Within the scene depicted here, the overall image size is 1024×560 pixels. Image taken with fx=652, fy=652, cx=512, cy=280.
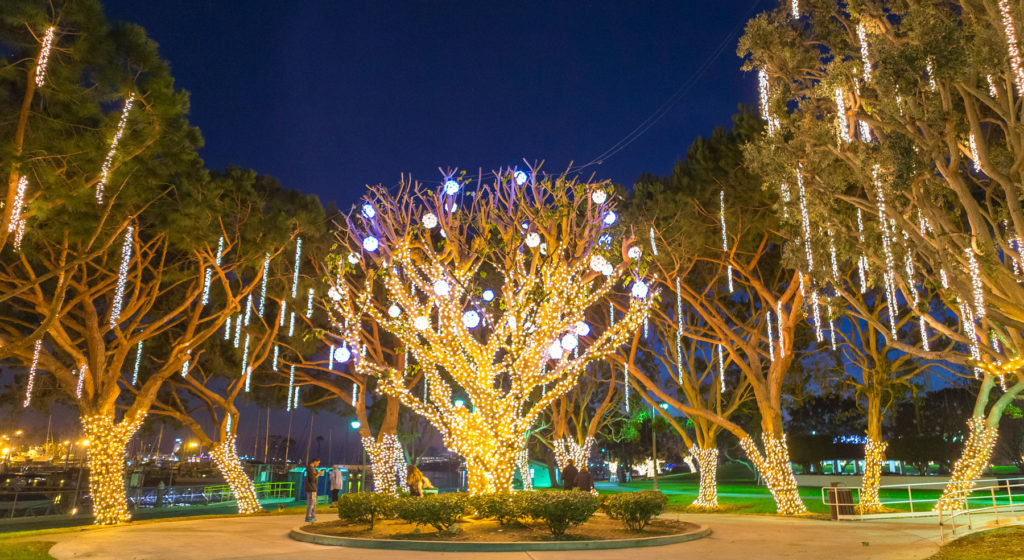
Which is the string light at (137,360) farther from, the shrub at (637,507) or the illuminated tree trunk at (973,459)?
the illuminated tree trunk at (973,459)

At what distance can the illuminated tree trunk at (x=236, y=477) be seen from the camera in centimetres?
2094

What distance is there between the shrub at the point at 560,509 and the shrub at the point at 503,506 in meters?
0.55

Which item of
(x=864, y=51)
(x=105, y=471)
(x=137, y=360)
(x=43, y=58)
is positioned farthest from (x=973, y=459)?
(x=137, y=360)

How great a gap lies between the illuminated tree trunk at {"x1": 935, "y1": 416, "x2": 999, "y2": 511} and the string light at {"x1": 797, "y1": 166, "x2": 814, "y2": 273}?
31.2 feet

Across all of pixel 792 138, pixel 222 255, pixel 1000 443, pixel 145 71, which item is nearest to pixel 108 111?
pixel 145 71

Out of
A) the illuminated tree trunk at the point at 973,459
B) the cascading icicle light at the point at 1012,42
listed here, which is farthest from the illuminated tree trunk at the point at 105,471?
the illuminated tree trunk at the point at 973,459

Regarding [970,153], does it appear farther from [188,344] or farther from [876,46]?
[188,344]

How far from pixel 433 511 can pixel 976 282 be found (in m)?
9.63

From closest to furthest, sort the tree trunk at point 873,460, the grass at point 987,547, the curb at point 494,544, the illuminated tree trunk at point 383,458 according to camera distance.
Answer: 1. the grass at point 987,547
2. the curb at point 494,544
3. the tree trunk at point 873,460
4. the illuminated tree trunk at point 383,458

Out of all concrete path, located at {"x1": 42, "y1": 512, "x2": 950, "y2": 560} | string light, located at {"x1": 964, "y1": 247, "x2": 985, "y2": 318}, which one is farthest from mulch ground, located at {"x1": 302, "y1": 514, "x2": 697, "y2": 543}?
string light, located at {"x1": 964, "y1": 247, "x2": 985, "y2": 318}

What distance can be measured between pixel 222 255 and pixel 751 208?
15027 mm

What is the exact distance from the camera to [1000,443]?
43.4m

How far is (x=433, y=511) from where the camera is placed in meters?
11.6

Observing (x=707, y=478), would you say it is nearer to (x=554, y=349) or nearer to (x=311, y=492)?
(x=554, y=349)
